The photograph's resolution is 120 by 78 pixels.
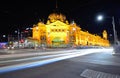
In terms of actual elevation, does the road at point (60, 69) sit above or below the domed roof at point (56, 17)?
below

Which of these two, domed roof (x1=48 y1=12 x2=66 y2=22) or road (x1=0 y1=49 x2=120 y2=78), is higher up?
domed roof (x1=48 y1=12 x2=66 y2=22)

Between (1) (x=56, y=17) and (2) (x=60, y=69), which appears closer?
(2) (x=60, y=69)

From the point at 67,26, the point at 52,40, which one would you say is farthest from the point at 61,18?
the point at 52,40

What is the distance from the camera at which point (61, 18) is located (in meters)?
118

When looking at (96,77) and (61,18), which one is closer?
(96,77)

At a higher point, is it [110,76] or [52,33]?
[52,33]

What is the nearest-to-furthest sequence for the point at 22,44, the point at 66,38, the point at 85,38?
the point at 22,44
the point at 66,38
the point at 85,38

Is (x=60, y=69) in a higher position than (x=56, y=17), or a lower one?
lower

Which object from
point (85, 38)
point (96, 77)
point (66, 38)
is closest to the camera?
point (96, 77)

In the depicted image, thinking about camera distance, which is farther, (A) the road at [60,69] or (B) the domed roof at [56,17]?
(B) the domed roof at [56,17]

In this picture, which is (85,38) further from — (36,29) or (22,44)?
(22,44)

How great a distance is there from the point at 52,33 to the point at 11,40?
2755 centimetres

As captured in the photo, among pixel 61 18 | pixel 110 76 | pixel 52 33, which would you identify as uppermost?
pixel 61 18

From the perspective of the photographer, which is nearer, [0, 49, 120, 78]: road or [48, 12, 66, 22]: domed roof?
[0, 49, 120, 78]: road
